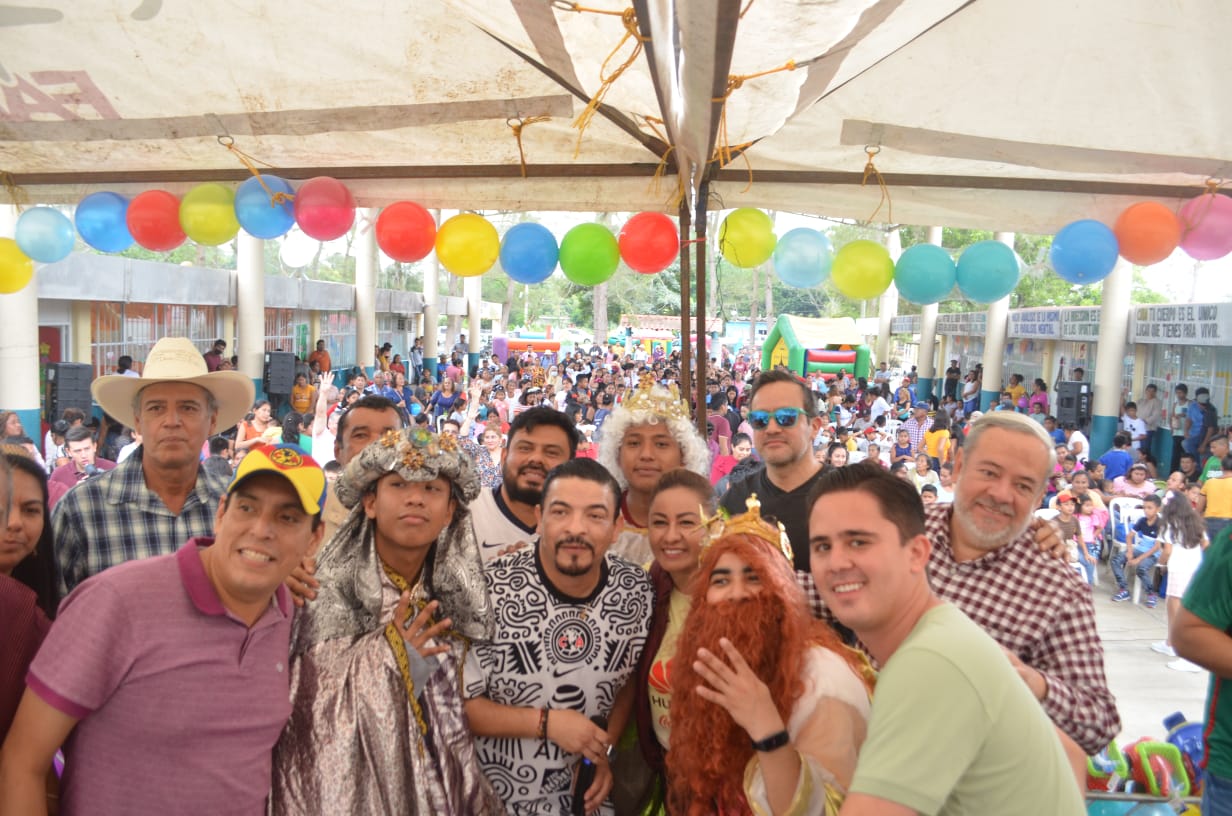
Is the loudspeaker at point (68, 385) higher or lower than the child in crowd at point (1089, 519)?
higher

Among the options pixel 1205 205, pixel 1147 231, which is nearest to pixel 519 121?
pixel 1147 231

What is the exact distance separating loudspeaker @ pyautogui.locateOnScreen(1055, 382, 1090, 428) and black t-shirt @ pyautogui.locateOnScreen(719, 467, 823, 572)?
14.2 meters

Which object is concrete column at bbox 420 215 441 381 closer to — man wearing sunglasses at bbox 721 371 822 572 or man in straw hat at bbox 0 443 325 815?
man wearing sunglasses at bbox 721 371 822 572

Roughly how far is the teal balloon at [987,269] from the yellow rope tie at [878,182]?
0.85 metres

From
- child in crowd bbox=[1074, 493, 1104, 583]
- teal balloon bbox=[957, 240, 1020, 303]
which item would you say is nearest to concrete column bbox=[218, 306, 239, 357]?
child in crowd bbox=[1074, 493, 1104, 583]

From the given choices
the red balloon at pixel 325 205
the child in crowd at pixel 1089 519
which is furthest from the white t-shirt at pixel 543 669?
the child in crowd at pixel 1089 519

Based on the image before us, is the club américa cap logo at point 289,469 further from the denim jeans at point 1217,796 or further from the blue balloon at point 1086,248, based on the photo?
the blue balloon at point 1086,248

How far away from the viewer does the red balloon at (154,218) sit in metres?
4.27

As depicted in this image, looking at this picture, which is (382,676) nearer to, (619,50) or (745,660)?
(745,660)

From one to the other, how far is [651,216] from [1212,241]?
2789mm

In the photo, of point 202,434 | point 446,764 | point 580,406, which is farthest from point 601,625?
point 580,406

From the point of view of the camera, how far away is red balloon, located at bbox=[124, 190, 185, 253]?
4.27 metres

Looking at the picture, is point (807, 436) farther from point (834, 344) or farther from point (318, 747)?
point (834, 344)

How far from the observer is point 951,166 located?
381 centimetres
